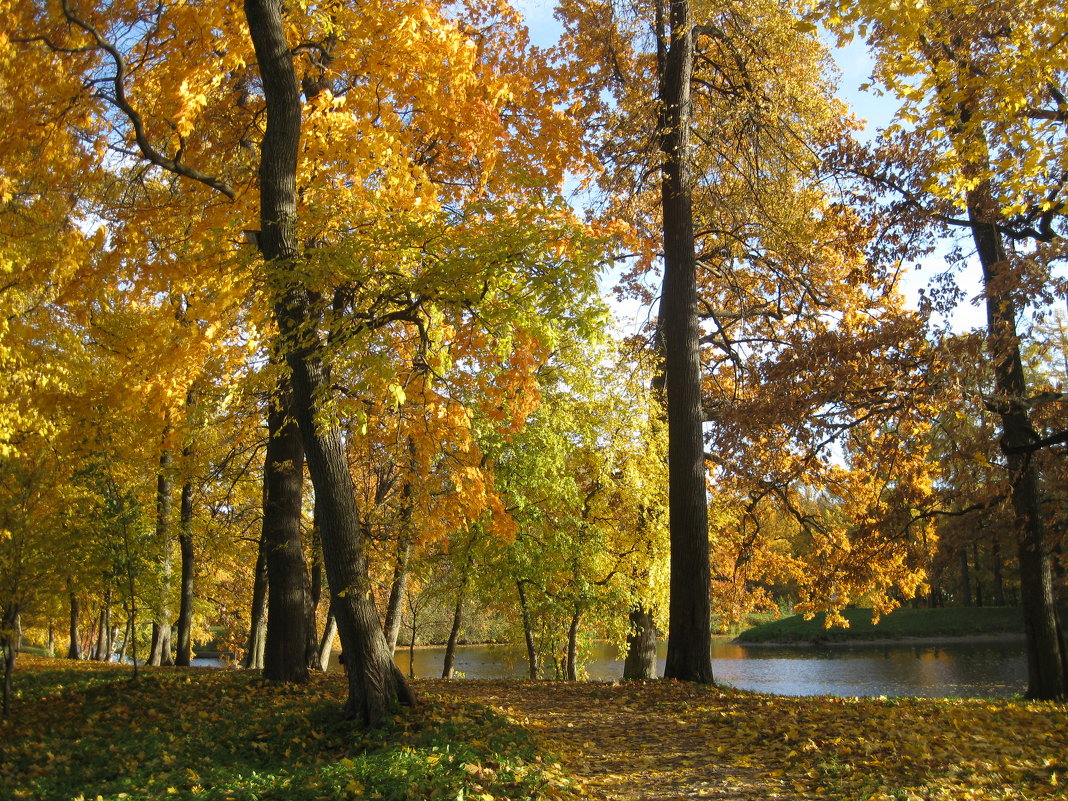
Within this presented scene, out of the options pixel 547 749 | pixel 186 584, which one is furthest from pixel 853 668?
pixel 547 749

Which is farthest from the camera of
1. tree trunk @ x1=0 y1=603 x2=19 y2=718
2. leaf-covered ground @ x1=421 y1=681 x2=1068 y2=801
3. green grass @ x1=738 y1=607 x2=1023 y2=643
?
green grass @ x1=738 y1=607 x2=1023 y2=643

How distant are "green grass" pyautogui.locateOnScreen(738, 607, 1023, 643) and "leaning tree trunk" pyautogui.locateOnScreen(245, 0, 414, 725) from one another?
29679 mm

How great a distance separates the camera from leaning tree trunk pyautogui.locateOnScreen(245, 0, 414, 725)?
6230 millimetres

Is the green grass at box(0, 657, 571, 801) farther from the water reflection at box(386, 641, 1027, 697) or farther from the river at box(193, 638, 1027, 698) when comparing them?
the river at box(193, 638, 1027, 698)

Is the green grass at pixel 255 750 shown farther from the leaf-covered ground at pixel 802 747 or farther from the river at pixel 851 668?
the river at pixel 851 668

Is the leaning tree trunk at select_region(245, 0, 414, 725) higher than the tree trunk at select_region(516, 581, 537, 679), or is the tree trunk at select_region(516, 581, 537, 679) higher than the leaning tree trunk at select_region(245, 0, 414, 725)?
the leaning tree trunk at select_region(245, 0, 414, 725)

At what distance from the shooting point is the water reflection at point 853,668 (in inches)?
774

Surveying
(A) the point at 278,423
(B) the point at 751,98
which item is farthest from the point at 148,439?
(B) the point at 751,98

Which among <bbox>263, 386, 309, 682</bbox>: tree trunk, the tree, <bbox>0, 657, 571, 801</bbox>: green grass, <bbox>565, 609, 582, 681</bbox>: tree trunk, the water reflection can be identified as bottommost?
the water reflection

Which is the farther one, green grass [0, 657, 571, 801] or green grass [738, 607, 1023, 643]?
green grass [738, 607, 1023, 643]

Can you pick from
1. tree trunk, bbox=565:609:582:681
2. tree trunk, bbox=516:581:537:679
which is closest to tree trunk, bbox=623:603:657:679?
tree trunk, bbox=565:609:582:681

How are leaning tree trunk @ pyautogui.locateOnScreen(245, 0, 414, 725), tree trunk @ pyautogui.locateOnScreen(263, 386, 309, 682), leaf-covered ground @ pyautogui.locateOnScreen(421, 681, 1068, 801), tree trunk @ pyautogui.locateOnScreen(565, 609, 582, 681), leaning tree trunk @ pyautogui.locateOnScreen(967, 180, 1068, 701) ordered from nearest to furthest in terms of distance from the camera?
leaf-covered ground @ pyautogui.locateOnScreen(421, 681, 1068, 801), leaning tree trunk @ pyautogui.locateOnScreen(245, 0, 414, 725), tree trunk @ pyautogui.locateOnScreen(263, 386, 309, 682), leaning tree trunk @ pyautogui.locateOnScreen(967, 180, 1068, 701), tree trunk @ pyautogui.locateOnScreen(565, 609, 582, 681)

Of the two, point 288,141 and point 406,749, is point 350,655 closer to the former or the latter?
point 406,749

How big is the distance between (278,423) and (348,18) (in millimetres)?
5101
